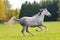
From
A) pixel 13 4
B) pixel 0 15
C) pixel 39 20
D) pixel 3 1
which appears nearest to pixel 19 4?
pixel 13 4

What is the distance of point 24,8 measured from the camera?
13836 mm

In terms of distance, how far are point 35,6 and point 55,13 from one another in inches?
61.6

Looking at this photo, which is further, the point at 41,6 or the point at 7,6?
the point at 41,6

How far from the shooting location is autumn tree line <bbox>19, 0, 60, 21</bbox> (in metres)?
13.5

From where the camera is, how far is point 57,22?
13.9m

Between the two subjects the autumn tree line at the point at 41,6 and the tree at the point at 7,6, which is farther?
the autumn tree line at the point at 41,6

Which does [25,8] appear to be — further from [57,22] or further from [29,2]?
[57,22]

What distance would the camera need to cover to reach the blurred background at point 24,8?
12.8 m

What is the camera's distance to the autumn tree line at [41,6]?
13.5 metres

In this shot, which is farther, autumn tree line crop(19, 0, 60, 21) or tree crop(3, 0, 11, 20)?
autumn tree line crop(19, 0, 60, 21)

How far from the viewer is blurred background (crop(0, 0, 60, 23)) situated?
12.8 m

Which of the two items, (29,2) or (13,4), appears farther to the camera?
(29,2)

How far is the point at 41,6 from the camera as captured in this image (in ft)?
44.4

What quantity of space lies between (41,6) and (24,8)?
3.43ft
